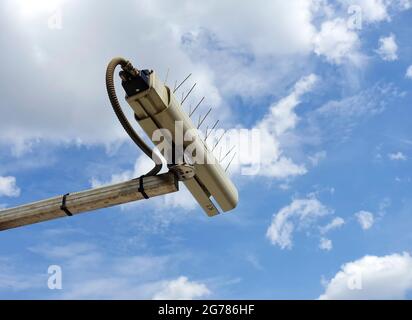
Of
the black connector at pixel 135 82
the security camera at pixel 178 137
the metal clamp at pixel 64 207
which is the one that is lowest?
the metal clamp at pixel 64 207

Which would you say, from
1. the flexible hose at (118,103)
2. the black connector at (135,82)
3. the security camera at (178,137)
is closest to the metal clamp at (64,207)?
the flexible hose at (118,103)

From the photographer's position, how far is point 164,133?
9.95 meters

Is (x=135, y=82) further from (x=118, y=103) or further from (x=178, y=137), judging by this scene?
(x=178, y=137)

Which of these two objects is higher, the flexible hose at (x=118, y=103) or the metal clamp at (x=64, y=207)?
the flexible hose at (x=118, y=103)

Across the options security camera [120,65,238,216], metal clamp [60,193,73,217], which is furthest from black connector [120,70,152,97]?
metal clamp [60,193,73,217]

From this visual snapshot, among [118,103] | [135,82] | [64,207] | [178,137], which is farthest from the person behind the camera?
[64,207]

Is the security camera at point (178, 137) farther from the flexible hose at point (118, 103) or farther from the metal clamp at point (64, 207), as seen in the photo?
the metal clamp at point (64, 207)

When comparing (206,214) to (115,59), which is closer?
(115,59)

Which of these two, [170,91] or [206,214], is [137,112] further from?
[206,214]

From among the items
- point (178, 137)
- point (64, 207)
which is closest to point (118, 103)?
point (178, 137)

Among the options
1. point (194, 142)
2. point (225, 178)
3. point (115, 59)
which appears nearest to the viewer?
point (115, 59)

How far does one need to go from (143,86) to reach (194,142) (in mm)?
1554

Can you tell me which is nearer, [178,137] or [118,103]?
[118,103]

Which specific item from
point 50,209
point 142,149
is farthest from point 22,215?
point 142,149
